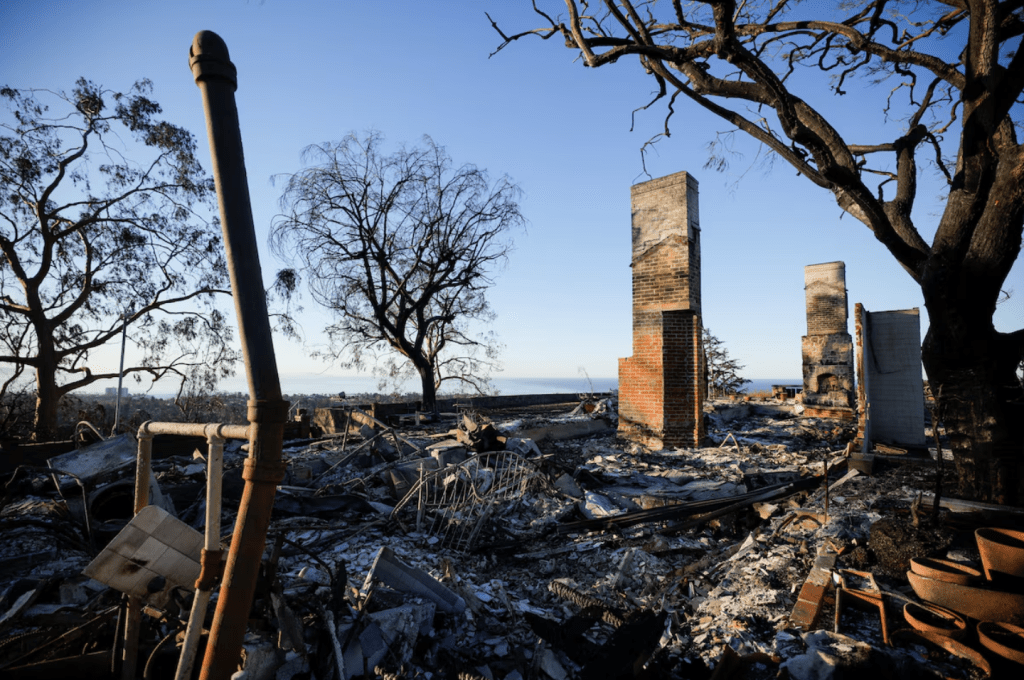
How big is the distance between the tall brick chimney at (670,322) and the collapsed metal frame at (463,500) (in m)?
3.67

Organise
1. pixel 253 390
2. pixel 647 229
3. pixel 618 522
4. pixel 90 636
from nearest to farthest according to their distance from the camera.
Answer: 1. pixel 253 390
2. pixel 90 636
3. pixel 618 522
4. pixel 647 229

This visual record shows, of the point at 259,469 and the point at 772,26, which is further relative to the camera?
the point at 772,26

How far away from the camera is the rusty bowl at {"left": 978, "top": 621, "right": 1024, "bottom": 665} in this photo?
2318mm

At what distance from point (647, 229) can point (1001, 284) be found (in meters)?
6.19

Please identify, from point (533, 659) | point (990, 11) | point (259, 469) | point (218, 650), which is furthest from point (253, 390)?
point (990, 11)

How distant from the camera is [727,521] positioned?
5.73 metres

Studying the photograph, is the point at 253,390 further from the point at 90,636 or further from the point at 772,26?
the point at 772,26

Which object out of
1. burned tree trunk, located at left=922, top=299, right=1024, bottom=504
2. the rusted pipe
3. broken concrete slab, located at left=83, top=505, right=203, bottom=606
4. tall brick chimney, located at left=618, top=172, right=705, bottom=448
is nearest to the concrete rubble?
broken concrete slab, located at left=83, top=505, right=203, bottom=606

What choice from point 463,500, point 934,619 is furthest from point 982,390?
point 463,500

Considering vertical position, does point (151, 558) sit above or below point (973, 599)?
above

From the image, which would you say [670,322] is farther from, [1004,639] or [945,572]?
[1004,639]

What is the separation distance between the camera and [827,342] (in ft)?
55.0

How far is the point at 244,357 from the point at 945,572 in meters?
3.92

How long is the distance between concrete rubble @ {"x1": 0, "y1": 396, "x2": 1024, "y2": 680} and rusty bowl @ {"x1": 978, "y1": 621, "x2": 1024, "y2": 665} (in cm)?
2
